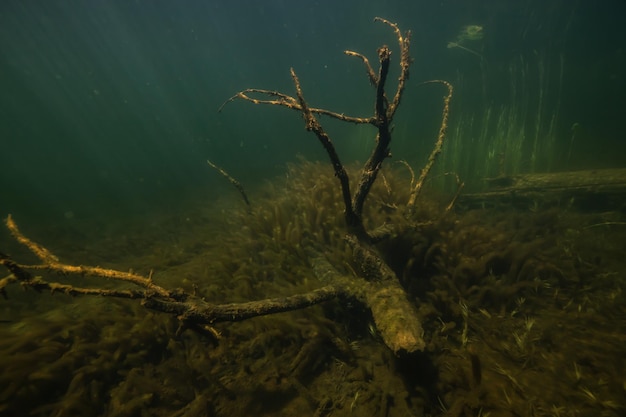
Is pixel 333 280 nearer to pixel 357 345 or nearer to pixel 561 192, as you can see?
pixel 357 345

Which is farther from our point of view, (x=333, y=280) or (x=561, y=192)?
(x=561, y=192)

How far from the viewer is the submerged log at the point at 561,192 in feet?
22.8

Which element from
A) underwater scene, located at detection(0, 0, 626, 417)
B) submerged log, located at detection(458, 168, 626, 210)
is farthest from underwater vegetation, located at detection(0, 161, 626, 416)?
submerged log, located at detection(458, 168, 626, 210)

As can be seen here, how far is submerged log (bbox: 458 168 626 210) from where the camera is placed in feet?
22.8

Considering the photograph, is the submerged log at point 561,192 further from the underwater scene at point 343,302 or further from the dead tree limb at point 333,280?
the dead tree limb at point 333,280

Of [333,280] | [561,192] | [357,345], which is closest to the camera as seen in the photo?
[357,345]

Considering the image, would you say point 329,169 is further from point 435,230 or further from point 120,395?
point 120,395

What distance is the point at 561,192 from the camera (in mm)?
7316

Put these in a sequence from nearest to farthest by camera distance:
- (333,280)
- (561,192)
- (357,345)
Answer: (357,345) → (333,280) → (561,192)

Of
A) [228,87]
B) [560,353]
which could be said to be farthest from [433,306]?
[228,87]

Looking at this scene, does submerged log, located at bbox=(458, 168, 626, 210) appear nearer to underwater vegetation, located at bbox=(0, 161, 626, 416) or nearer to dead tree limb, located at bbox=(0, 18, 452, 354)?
underwater vegetation, located at bbox=(0, 161, 626, 416)

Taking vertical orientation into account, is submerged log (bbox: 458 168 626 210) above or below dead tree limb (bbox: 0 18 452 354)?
below

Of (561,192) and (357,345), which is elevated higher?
(357,345)

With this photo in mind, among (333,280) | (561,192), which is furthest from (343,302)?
(561,192)
